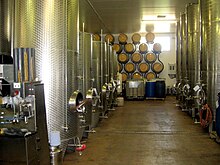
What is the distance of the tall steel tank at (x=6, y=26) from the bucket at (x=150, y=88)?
8560 mm

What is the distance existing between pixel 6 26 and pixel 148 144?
2818mm

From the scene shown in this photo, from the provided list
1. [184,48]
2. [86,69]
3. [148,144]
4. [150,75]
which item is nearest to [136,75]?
[150,75]

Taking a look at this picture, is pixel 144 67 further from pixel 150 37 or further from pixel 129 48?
pixel 150 37

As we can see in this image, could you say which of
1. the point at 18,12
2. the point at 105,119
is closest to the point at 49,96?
the point at 18,12

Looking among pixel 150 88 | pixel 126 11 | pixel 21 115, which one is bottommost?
pixel 150 88

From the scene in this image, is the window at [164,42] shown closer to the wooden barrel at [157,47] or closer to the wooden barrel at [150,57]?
the wooden barrel at [157,47]

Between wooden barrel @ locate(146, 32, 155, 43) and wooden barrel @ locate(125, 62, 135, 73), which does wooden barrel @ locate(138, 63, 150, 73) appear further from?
wooden barrel @ locate(146, 32, 155, 43)

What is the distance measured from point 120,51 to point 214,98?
8449 mm

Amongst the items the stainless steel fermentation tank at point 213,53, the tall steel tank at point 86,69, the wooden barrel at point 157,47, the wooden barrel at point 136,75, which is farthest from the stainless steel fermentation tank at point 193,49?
the wooden barrel at point 136,75

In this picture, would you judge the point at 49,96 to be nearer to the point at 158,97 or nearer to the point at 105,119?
the point at 105,119

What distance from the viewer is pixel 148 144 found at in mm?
4984

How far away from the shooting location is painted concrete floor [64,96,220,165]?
412 cm

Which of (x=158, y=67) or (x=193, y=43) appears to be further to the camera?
(x=158, y=67)

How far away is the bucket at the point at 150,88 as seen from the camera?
12.2 meters
